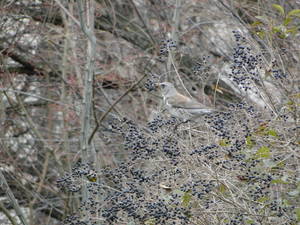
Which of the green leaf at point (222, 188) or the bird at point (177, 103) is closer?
the green leaf at point (222, 188)

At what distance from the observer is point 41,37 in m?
8.59

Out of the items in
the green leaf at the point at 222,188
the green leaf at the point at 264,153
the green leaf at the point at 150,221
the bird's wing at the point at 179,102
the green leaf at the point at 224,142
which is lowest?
the bird's wing at the point at 179,102

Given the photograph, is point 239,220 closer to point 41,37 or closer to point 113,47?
point 41,37

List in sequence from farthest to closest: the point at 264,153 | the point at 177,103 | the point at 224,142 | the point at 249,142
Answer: the point at 177,103, the point at 224,142, the point at 249,142, the point at 264,153

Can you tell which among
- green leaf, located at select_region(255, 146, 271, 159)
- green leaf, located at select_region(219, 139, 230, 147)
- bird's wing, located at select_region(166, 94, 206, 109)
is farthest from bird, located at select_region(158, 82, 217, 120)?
green leaf, located at select_region(255, 146, 271, 159)

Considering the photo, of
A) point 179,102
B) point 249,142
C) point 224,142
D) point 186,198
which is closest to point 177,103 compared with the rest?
point 179,102

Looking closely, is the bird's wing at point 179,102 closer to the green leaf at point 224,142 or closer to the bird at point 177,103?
the bird at point 177,103

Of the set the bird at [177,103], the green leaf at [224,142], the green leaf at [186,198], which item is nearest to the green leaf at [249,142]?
the green leaf at [224,142]

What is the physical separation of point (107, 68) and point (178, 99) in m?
3.06

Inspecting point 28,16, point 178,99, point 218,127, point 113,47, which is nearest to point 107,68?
point 113,47

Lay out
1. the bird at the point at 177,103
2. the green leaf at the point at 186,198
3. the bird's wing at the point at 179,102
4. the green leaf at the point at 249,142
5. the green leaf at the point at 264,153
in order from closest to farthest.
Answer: the green leaf at the point at 264,153 → the green leaf at the point at 186,198 → the green leaf at the point at 249,142 → the bird at the point at 177,103 → the bird's wing at the point at 179,102

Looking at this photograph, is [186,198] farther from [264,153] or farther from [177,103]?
[177,103]

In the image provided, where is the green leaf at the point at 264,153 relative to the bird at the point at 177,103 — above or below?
above

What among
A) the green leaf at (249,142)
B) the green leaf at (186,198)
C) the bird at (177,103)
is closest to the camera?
the green leaf at (186,198)
